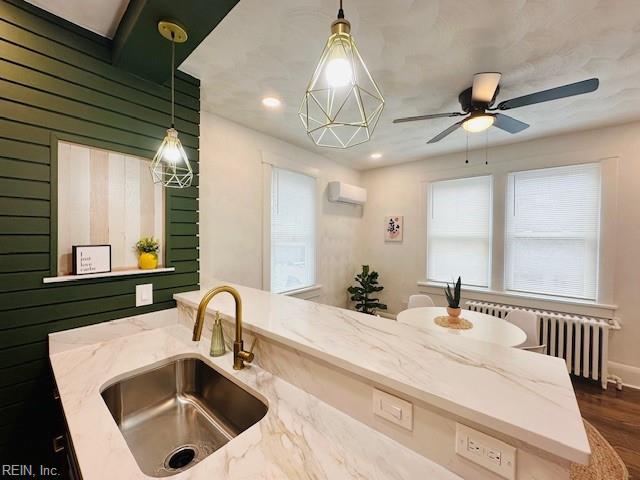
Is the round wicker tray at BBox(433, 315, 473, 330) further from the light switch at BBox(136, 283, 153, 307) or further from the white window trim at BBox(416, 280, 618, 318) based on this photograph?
the light switch at BBox(136, 283, 153, 307)

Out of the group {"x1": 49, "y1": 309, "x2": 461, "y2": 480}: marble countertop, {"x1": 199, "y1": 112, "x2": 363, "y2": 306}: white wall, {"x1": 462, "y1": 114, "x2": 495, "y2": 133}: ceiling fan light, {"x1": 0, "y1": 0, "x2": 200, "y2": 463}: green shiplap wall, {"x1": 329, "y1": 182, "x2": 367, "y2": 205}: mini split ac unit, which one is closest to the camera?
{"x1": 49, "y1": 309, "x2": 461, "y2": 480}: marble countertop

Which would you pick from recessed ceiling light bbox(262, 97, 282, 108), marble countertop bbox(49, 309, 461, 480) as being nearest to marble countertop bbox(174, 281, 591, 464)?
marble countertop bbox(49, 309, 461, 480)

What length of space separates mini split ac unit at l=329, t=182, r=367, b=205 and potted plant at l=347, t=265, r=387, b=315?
1066mm

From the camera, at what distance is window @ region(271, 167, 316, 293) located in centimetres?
305

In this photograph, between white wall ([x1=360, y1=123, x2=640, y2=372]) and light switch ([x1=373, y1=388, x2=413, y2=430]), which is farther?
white wall ([x1=360, y1=123, x2=640, y2=372])

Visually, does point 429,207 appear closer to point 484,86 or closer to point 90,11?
point 484,86

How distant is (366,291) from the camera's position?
402 cm

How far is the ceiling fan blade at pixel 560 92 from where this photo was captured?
1.48m

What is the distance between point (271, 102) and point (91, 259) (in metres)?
1.72

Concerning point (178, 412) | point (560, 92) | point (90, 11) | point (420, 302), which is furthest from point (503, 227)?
point (90, 11)

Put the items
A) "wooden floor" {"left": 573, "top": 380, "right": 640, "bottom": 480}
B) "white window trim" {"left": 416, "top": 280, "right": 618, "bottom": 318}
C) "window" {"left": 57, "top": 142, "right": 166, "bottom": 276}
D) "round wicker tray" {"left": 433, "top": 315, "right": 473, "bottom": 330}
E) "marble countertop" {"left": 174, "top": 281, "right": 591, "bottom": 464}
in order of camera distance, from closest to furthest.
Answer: "marble countertop" {"left": 174, "top": 281, "right": 591, "bottom": 464} → "window" {"left": 57, "top": 142, "right": 166, "bottom": 276} → "wooden floor" {"left": 573, "top": 380, "right": 640, "bottom": 480} → "round wicker tray" {"left": 433, "top": 315, "right": 473, "bottom": 330} → "white window trim" {"left": 416, "top": 280, "right": 618, "bottom": 318}

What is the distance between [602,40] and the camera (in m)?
1.48

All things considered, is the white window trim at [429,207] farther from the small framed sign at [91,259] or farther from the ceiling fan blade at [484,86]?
the small framed sign at [91,259]

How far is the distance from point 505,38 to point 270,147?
2152mm
